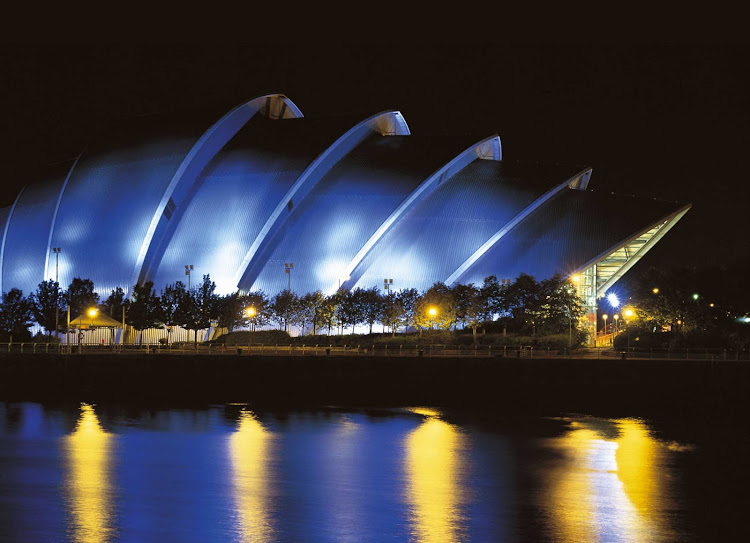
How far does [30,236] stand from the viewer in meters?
68.1

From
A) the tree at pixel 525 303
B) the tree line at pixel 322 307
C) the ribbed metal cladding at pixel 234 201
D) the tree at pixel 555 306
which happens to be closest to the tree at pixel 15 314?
the tree line at pixel 322 307

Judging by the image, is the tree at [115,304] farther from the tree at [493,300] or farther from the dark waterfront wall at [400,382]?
the tree at [493,300]

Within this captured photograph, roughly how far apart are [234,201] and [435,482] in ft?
127

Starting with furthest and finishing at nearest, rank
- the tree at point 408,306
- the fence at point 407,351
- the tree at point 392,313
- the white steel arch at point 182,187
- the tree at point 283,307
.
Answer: the white steel arch at point 182,187
the tree at point 408,306
the tree at point 283,307
the tree at point 392,313
the fence at point 407,351

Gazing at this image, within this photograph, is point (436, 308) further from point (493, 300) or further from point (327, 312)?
point (327, 312)

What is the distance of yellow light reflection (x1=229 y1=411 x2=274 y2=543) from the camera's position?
2242cm

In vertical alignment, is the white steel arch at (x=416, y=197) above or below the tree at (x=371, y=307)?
above

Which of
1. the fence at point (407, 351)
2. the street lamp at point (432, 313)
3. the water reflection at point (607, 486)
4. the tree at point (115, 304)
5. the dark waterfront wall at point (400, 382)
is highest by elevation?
the tree at point (115, 304)

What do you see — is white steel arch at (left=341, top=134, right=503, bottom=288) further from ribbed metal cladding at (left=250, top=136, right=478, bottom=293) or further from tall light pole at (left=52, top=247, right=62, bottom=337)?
tall light pole at (left=52, top=247, right=62, bottom=337)

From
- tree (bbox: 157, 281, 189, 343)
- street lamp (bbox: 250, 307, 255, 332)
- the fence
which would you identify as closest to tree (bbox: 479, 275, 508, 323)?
the fence

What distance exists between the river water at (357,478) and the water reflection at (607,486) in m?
0.06

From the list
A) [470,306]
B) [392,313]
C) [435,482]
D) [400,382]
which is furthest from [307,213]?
[435,482]

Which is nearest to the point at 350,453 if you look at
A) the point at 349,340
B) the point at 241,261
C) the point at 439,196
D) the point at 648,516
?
the point at 648,516

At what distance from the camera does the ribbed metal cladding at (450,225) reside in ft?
210
